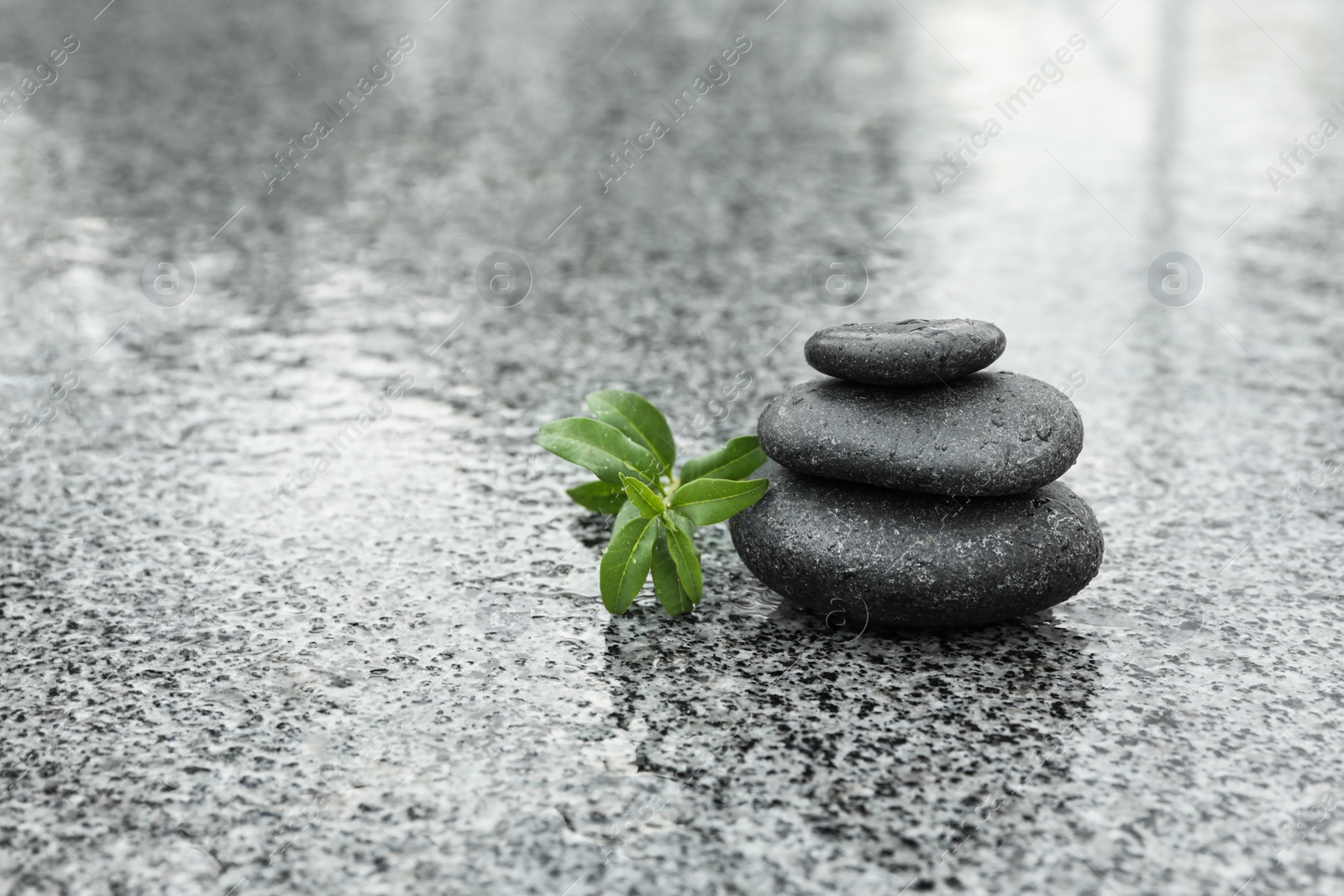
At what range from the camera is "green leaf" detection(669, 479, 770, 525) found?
1584 millimetres

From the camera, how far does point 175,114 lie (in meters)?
4.54

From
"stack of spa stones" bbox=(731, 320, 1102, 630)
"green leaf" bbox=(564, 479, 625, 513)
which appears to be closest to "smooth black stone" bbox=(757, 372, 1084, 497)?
"stack of spa stones" bbox=(731, 320, 1102, 630)

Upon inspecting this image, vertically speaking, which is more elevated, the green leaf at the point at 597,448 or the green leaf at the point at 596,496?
Result: the green leaf at the point at 597,448

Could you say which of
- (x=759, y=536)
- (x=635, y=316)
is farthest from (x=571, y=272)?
(x=759, y=536)

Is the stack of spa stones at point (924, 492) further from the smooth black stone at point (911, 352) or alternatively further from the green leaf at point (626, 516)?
the green leaf at point (626, 516)

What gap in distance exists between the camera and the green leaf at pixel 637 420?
1.73 m

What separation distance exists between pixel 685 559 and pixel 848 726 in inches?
13.3

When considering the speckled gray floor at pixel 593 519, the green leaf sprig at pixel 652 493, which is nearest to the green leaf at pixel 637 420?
the green leaf sprig at pixel 652 493

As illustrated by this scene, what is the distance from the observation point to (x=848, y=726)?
4.59 feet

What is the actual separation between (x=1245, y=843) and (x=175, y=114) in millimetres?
4513

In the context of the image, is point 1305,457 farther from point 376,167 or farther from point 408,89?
point 408,89

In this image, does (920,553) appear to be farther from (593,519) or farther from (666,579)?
(593,519)

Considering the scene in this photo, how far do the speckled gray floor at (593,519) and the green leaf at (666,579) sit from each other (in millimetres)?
43

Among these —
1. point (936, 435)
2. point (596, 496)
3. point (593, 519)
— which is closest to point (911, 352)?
point (936, 435)
